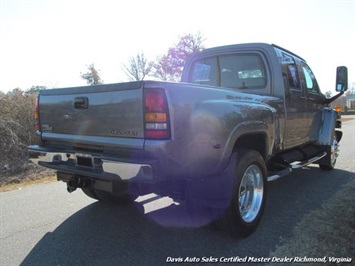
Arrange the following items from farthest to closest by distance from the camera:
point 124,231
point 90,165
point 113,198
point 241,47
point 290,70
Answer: point 290,70 → point 241,47 → point 113,198 → point 124,231 → point 90,165

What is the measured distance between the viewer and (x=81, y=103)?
3.14 metres

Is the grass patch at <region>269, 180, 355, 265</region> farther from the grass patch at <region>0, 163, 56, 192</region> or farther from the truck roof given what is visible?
the grass patch at <region>0, 163, 56, 192</region>

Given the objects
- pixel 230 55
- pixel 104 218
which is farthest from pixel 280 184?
pixel 104 218

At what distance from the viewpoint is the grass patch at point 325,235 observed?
2.98m

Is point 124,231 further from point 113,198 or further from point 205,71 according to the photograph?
point 205,71

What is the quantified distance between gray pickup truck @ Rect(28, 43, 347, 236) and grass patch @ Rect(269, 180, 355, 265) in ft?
1.58

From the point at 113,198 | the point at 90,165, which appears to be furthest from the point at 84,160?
the point at 113,198

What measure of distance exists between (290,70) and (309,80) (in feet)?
3.80

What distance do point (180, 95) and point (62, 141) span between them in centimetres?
157

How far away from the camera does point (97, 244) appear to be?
327cm

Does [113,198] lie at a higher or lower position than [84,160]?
lower

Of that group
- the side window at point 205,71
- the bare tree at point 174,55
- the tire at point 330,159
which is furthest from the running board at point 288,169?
the bare tree at point 174,55

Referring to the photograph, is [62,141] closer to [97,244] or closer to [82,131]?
[82,131]

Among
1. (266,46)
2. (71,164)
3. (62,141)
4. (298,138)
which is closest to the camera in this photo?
(71,164)
